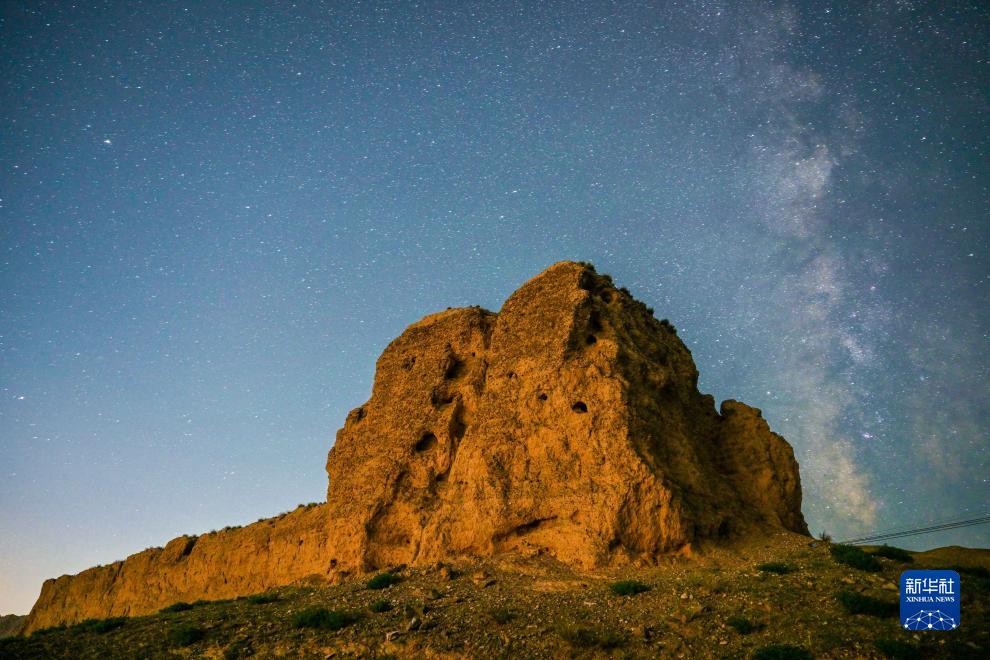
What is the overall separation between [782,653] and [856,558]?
5757mm

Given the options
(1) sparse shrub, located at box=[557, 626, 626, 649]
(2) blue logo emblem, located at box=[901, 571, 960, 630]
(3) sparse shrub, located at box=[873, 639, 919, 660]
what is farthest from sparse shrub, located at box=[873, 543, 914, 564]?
(1) sparse shrub, located at box=[557, 626, 626, 649]

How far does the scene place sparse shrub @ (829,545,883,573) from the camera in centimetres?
1291

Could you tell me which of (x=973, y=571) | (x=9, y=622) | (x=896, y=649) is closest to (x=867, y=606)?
(x=896, y=649)

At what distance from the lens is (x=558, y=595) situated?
43.9 feet

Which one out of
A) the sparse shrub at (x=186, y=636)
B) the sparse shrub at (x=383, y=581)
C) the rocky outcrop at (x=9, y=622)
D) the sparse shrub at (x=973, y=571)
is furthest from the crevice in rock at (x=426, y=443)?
the rocky outcrop at (x=9, y=622)

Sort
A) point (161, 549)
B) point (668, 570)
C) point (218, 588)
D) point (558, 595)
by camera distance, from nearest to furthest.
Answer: point (558, 595)
point (668, 570)
point (218, 588)
point (161, 549)

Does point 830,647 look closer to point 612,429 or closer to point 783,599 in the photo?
point 783,599

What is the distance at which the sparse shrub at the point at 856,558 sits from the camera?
1291 centimetres

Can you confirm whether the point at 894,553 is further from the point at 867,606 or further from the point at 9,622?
the point at 9,622

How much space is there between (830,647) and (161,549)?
35702 mm

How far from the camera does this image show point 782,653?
9234 mm

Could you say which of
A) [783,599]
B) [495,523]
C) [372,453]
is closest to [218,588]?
[372,453]

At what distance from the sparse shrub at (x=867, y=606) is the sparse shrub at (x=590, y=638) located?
4.59m

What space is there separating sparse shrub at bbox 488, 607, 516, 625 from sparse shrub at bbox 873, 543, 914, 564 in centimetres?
1009
